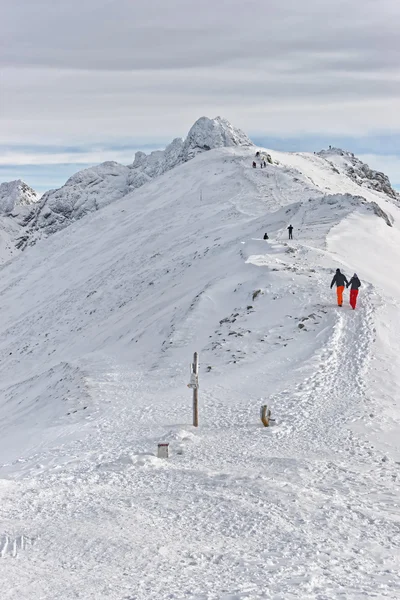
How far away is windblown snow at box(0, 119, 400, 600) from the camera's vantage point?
8.68 meters

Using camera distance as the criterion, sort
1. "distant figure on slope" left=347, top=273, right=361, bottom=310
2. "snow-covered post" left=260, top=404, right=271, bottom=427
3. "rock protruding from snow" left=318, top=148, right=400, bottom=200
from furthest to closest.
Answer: "rock protruding from snow" left=318, top=148, right=400, bottom=200
"distant figure on slope" left=347, top=273, right=361, bottom=310
"snow-covered post" left=260, top=404, right=271, bottom=427

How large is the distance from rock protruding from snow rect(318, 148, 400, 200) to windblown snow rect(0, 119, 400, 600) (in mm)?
64951

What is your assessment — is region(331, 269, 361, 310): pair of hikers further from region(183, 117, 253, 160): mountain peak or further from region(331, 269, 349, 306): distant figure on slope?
region(183, 117, 253, 160): mountain peak

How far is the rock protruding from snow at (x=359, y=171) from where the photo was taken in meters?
105

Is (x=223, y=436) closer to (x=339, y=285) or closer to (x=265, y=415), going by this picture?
(x=265, y=415)

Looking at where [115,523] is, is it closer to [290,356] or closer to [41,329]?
[290,356]

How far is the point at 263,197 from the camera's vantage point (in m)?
62.5

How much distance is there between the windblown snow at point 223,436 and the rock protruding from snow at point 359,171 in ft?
213

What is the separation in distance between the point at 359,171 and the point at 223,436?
346ft

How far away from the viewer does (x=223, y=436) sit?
15047mm

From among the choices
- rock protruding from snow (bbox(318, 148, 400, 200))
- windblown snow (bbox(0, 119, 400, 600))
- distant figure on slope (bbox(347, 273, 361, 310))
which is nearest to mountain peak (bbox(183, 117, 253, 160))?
rock protruding from snow (bbox(318, 148, 400, 200))

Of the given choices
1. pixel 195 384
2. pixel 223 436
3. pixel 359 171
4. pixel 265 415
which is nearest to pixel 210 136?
pixel 359 171

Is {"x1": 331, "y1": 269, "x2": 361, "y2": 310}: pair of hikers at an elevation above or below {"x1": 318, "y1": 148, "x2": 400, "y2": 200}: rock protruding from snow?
below

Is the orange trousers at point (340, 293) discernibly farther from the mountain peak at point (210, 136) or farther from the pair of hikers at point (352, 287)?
the mountain peak at point (210, 136)
